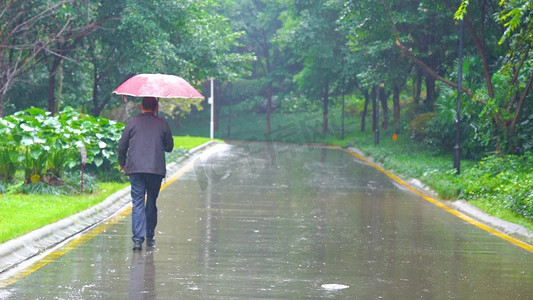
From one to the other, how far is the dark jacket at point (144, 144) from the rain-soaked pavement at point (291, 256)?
107 centimetres

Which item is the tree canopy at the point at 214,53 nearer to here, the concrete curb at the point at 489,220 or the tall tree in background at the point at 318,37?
the concrete curb at the point at 489,220

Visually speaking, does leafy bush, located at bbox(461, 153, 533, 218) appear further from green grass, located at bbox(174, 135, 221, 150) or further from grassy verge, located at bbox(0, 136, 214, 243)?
green grass, located at bbox(174, 135, 221, 150)

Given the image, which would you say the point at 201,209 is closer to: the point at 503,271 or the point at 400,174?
the point at 503,271

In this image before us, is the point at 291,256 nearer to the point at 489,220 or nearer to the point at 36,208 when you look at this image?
the point at 36,208

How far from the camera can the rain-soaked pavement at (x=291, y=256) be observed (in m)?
7.88

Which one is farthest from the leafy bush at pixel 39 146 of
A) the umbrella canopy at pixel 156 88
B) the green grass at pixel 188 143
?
the green grass at pixel 188 143

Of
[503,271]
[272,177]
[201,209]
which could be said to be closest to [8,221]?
[201,209]

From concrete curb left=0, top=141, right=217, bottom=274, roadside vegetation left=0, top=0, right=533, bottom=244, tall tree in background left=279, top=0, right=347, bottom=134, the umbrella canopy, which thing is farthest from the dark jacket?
tall tree in background left=279, top=0, right=347, bottom=134

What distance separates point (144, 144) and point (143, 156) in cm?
16

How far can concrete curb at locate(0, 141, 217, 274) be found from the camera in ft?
30.4

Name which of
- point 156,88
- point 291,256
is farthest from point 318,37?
point 291,256

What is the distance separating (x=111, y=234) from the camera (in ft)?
38.2

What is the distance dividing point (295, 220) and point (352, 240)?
90.1 inches

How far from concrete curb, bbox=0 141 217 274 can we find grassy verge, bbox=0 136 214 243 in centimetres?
11
